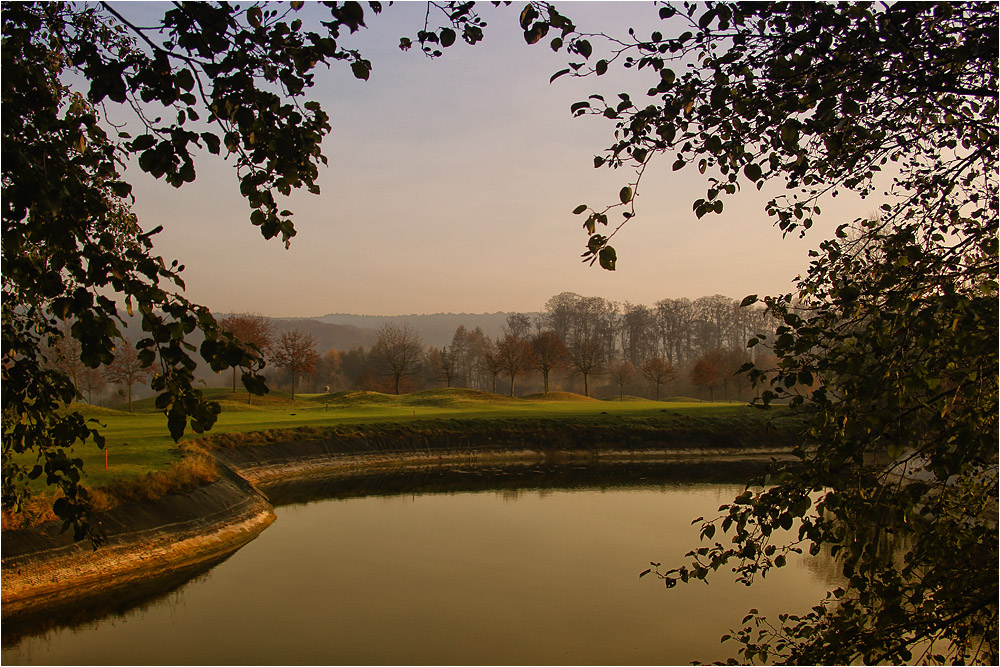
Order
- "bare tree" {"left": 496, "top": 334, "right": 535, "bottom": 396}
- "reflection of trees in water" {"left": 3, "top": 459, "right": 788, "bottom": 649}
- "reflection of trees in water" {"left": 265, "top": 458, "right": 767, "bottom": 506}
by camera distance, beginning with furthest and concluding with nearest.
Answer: "bare tree" {"left": 496, "top": 334, "right": 535, "bottom": 396} → "reflection of trees in water" {"left": 265, "top": 458, "right": 767, "bottom": 506} → "reflection of trees in water" {"left": 3, "top": 459, "right": 788, "bottom": 649}

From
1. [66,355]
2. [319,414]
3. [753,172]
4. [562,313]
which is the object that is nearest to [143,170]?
[753,172]

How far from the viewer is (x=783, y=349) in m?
3.66

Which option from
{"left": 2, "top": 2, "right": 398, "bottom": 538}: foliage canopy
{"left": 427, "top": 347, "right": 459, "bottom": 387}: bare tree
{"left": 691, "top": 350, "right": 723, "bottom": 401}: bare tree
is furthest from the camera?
{"left": 427, "top": 347, "right": 459, "bottom": 387}: bare tree

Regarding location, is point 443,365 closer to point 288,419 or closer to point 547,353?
point 547,353

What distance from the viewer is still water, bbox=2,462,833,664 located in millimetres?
11898

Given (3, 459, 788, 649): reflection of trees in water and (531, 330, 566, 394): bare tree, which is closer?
(3, 459, 788, 649): reflection of trees in water

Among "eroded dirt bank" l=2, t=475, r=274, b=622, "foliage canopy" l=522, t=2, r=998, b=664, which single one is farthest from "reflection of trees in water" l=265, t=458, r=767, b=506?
"foliage canopy" l=522, t=2, r=998, b=664

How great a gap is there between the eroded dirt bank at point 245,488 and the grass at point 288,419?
0.80 meters

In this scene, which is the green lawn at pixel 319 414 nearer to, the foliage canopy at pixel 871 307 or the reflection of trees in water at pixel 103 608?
the reflection of trees in water at pixel 103 608

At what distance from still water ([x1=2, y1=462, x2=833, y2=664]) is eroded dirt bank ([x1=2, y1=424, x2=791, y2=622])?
1035 mm

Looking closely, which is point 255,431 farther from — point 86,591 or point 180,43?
point 180,43

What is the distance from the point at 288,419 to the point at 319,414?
5.34m

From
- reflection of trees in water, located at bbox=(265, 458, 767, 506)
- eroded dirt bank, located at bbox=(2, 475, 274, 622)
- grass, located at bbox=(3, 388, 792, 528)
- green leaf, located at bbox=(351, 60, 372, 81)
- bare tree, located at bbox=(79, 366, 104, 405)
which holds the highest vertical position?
green leaf, located at bbox=(351, 60, 372, 81)

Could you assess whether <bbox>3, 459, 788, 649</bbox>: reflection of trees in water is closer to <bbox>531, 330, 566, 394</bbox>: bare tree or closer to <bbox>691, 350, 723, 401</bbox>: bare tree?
<bbox>691, 350, 723, 401</bbox>: bare tree
